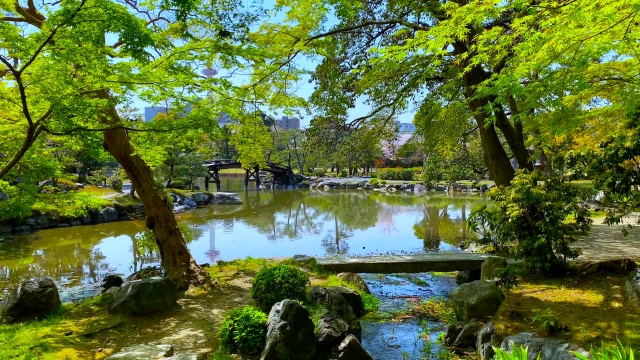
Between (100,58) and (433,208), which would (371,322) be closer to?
(100,58)

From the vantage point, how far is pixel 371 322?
526 centimetres

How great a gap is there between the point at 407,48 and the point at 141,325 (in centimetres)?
427

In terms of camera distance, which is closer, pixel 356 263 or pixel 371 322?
pixel 371 322

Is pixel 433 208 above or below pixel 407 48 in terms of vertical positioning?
below

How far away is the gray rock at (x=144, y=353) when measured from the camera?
340 cm

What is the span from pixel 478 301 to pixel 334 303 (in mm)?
1600

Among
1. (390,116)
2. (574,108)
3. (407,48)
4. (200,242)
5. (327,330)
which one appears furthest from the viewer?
(200,242)

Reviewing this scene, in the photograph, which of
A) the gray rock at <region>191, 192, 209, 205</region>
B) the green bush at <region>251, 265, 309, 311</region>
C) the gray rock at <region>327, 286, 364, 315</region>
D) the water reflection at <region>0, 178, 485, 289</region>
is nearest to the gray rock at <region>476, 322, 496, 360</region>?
the gray rock at <region>327, 286, 364, 315</region>

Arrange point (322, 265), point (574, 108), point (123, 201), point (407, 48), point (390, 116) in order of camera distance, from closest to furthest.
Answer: point (407, 48) < point (574, 108) < point (322, 265) < point (390, 116) < point (123, 201)

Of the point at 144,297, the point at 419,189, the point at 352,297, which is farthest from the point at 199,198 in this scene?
the point at 352,297

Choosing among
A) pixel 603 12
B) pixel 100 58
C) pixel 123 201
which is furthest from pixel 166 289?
pixel 123 201

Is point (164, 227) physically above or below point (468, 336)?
above

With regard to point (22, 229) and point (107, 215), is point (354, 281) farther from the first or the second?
point (107, 215)

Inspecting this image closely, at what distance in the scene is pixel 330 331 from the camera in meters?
4.11
